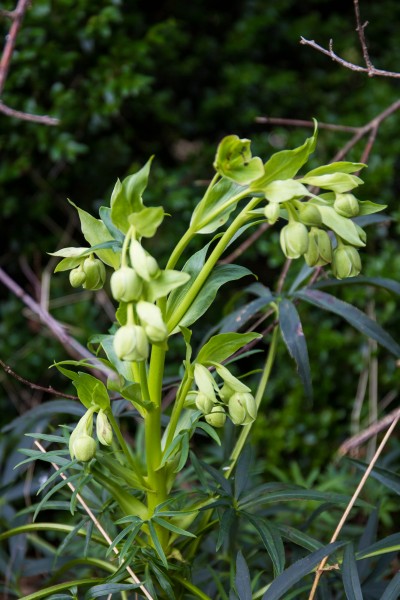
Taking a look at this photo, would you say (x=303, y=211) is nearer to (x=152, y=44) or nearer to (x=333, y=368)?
(x=333, y=368)

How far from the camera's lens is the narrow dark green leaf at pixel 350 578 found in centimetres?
74

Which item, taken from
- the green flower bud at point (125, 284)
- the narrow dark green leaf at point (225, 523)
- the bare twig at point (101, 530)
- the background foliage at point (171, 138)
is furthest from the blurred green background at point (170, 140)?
the green flower bud at point (125, 284)

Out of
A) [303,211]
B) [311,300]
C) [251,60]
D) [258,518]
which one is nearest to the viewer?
[303,211]

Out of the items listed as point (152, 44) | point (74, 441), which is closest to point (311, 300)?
point (74, 441)

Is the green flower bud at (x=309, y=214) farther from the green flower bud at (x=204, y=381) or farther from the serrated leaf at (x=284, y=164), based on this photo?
the green flower bud at (x=204, y=381)

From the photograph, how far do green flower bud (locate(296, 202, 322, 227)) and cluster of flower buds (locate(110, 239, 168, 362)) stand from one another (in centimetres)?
15

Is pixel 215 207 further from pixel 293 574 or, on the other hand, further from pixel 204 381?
pixel 293 574

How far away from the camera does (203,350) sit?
2.43ft

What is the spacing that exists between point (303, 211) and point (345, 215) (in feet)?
0.15

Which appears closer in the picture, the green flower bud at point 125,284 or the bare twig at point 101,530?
the green flower bud at point 125,284

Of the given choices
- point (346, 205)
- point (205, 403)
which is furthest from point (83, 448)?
point (346, 205)

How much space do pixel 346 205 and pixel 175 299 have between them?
0.65ft

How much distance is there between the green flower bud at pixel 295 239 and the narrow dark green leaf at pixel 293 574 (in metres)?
0.31

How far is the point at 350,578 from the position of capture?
76 cm
